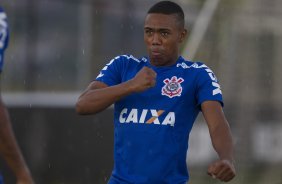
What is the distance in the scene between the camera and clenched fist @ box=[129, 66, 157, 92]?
464 cm

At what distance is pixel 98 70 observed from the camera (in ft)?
26.0

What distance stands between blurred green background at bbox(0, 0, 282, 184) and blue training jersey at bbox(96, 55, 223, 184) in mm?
2649

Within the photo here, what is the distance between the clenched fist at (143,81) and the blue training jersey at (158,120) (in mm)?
236

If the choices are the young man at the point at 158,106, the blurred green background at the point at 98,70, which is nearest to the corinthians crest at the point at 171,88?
the young man at the point at 158,106

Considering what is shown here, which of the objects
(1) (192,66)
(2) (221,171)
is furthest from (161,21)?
(2) (221,171)

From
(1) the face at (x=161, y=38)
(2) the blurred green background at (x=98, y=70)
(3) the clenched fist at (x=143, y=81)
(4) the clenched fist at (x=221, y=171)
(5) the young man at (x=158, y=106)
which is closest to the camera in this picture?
(4) the clenched fist at (x=221, y=171)

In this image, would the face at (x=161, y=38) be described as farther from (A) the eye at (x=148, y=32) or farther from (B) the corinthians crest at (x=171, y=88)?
(B) the corinthians crest at (x=171, y=88)

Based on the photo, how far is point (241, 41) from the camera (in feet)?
28.7

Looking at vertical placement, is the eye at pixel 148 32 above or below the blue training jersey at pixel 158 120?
above

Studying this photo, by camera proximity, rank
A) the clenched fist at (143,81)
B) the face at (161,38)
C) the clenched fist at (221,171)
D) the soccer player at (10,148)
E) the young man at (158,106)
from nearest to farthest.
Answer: the soccer player at (10,148)
the clenched fist at (221,171)
the clenched fist at (143,81)
the young man at (158,106)
the face at (161,38)

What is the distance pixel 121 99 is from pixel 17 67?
2741 mm

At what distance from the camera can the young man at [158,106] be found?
482 cm

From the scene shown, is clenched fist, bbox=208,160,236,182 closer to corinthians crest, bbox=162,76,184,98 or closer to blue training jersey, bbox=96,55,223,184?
blue training jersey, bbox=96,55,223,184

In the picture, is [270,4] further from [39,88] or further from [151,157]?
[151,157]
